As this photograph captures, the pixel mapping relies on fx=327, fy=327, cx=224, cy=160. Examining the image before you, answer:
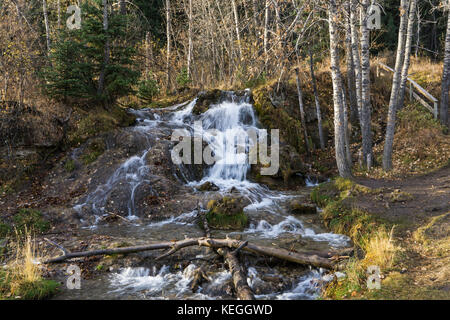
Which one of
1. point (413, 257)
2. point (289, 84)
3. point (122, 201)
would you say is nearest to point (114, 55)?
point (122, 201)

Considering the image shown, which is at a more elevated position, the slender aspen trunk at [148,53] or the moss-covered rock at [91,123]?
the slender aspen trunk at [148,53]

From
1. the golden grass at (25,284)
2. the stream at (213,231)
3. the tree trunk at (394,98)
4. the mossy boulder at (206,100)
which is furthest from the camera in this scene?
the mossy boulder at (206,100)

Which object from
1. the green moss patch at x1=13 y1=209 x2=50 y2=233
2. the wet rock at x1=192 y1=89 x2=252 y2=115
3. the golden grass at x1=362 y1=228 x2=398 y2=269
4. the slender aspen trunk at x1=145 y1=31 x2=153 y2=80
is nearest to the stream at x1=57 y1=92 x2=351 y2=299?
the wet rock at x1=192 y1=89 x2=252 y2=115

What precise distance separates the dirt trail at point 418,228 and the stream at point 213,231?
1220 mm

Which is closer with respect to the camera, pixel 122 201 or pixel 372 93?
pixel 122 201

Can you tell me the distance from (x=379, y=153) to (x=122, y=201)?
10942mm

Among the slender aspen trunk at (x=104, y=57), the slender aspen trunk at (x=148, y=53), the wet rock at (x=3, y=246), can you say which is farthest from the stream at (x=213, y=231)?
the slender aspen trunk at (x=148, y=53)

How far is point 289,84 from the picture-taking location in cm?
1761

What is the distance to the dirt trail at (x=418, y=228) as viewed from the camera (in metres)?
4.88

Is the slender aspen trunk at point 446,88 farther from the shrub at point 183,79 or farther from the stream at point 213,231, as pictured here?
the shrub at point 183,79

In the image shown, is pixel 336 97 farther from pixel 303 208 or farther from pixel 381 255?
pixel 381 255

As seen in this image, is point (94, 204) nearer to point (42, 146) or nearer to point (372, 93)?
point (42, 146)

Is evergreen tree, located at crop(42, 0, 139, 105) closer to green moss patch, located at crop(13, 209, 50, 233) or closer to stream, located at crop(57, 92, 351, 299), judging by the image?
stream, located at crop(57, 92, 351, 299)

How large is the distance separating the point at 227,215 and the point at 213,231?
2.30ft
